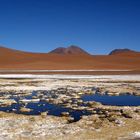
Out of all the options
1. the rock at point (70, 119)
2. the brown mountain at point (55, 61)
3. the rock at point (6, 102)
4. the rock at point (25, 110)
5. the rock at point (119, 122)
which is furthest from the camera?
the brown mountain at point (55, 61)

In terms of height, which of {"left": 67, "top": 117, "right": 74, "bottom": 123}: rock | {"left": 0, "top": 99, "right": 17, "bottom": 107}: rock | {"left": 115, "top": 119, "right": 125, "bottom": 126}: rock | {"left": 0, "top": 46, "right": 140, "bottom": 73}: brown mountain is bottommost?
{"left": 67, "top": 117, "right": 74, "bottom": 123}: rock

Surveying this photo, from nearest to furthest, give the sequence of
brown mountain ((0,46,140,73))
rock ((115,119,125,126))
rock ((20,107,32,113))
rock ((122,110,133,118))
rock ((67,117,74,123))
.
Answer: rock ((115,119,125,126)) → rock ((67,117,74,123)) → rock ((122,110,133,118)) → rock ((20,107,32,113)) → brown mountain ((0,46,140,73))

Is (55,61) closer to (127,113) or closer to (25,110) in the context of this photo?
(25,110)

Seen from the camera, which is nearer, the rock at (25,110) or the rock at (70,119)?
the rock at (70,119)

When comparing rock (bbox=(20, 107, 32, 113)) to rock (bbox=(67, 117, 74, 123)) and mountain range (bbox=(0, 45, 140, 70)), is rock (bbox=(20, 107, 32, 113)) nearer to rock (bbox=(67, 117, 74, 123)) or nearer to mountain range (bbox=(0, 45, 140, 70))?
rock (bbox=(67, 117, 74, 123))

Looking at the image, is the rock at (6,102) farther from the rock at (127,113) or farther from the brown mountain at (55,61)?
the brown mountain at (55,61)

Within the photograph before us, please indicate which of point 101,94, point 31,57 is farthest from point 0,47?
point 101,94

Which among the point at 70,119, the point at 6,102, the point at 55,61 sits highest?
the point at 55,61

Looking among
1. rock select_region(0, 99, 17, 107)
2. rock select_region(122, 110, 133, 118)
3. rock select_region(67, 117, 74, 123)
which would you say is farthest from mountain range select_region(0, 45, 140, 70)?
rock select_region(67, 117, 74, 123)

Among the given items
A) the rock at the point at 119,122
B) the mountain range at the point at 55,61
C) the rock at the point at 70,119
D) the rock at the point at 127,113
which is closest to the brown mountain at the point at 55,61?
the mountain range at the point at 55,61

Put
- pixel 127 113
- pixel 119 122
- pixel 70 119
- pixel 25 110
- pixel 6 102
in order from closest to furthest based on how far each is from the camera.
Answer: pixel 119 122 < pixel 70 119 < pixel 127 113 < pixel 25 110 < pixel 6 102

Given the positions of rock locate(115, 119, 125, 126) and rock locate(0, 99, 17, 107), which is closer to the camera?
rock locate(115, 119, 125, 126)

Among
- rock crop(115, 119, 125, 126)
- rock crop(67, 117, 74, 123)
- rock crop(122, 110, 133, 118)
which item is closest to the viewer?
rock crop(115, 119, 125, 126)

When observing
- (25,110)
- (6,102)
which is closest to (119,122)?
(25,110)
